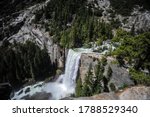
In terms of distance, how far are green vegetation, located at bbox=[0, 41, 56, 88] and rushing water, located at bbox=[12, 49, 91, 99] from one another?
0.74 metres

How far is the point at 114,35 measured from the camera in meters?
15.8

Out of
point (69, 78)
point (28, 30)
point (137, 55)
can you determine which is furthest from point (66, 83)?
point (137, 55)

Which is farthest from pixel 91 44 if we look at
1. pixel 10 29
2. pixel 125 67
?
pixel 10 29

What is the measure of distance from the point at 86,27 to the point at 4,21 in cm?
520

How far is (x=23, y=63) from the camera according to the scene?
14.6m

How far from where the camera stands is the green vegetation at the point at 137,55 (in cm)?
1234

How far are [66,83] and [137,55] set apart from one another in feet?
21.1

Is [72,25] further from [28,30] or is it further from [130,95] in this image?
[130,95]

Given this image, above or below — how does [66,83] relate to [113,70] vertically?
below

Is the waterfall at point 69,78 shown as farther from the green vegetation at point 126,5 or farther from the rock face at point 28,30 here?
the green vegetation at point 126,5

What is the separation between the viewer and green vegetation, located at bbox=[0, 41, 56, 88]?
1306 cm

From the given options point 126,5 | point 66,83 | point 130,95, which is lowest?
point 66,83

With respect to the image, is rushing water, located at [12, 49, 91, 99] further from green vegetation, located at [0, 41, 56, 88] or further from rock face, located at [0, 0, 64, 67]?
rock face, located at [0, 0, 64, 67]

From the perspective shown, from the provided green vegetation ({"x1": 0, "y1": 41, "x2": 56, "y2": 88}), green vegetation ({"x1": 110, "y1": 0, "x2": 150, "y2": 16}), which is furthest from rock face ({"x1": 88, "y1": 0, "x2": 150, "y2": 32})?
green vegetation ({"x1": 0, "y1": 41, "x2": 56, "y2": 88})
